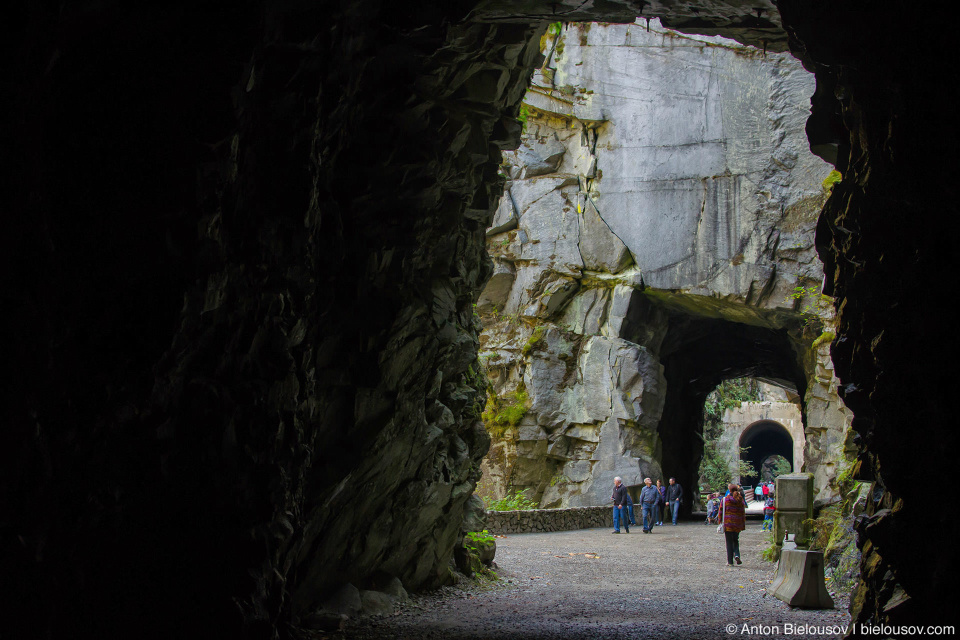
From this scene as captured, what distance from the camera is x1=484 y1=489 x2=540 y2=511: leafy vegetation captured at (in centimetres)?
2500

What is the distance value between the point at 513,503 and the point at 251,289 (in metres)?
19.2

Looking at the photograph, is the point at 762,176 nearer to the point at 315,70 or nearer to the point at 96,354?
the point at 315,70

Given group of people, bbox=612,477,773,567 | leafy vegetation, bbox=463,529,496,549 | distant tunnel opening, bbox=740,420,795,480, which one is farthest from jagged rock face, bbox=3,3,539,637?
distant tunnel opening, bbox=740,420,795,480

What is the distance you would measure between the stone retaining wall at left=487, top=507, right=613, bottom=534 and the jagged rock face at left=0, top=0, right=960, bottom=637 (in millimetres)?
12474

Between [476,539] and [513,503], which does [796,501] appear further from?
[513,503]

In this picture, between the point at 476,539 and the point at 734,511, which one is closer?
the point at 476,539

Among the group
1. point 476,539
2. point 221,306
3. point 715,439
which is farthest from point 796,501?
point 715,439

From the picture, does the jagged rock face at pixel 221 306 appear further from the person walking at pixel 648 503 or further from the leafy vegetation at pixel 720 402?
the leafy vegetation at pixel 720 402

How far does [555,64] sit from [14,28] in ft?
81.9

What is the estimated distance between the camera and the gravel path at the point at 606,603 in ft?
31.3

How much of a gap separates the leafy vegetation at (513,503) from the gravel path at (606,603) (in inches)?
232

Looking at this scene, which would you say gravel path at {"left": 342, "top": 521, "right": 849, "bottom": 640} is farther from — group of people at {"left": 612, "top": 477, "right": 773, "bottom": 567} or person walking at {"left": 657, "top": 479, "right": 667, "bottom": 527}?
person walking at {"left": 657, "top": 479, "right": 667, "bottom": 527}

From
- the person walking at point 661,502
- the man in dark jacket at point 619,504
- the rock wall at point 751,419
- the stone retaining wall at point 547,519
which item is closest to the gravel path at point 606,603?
the stone retaining wall at point 547,519

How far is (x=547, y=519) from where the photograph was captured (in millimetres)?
23344
